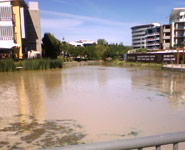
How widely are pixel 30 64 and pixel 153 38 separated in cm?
6123

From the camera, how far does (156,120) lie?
4.92 meters

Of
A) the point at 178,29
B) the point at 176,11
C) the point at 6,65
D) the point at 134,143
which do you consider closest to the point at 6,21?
the point at 6,65

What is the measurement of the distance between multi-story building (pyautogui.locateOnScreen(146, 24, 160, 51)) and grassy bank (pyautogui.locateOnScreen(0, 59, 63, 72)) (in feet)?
175

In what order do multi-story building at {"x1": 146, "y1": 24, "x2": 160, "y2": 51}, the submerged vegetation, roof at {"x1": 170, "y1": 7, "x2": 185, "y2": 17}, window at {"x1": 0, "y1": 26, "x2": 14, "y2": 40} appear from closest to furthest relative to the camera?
the submerged vegetation, window at {"x1": 0, "y1": 26, "x2": 14, "y2": 40}, roof at {"x1": 170, "y1": 7, "x2": 185, "y2": 17}, multi-story building at {"x1": 146, "y1": 24, "x2": 160, "y2": 51}

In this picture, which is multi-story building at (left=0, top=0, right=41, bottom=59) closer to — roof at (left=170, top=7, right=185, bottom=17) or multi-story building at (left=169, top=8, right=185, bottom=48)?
multi-story building at (left=169, top=8, right=185, bottom=48)

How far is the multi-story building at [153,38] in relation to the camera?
2687 inches

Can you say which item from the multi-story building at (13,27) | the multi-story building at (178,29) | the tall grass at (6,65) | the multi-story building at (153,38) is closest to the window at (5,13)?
the multi-story building at (13,27)

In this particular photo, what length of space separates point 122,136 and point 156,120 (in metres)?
1.37

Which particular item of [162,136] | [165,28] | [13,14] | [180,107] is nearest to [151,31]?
[165,28]

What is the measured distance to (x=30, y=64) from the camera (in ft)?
62.5

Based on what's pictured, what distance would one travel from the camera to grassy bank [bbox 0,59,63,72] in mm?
17531

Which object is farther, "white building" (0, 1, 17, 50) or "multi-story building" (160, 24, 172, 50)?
"multi-story building" (160, 24, 172, 50)

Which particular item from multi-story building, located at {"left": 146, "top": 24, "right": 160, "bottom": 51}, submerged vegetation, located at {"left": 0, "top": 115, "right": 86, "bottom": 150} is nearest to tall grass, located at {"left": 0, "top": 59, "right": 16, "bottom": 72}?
submerged vegetation, located at {"left": 0, "top": 115, "right": 86, "bottom": 150}

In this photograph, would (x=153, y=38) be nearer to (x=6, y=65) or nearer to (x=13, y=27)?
(x=13, y=27)
